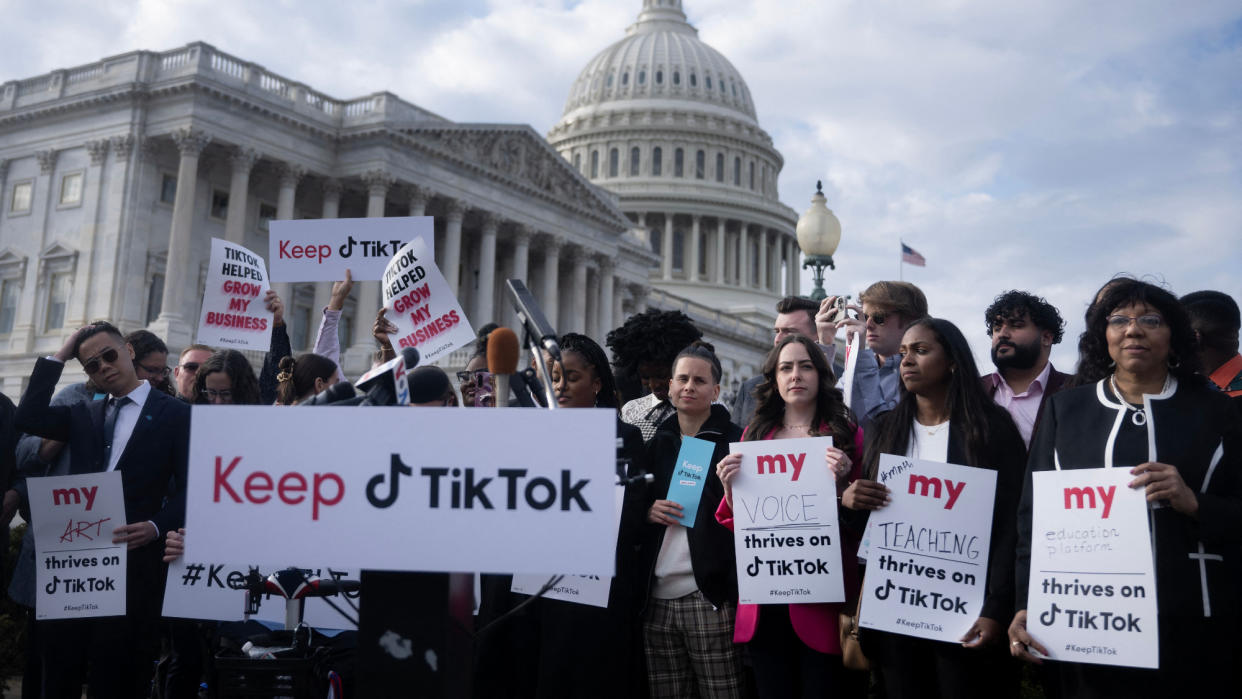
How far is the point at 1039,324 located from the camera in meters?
6.46

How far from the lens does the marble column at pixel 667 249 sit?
89375 millimetres

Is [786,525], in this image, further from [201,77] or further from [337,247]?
[201,77]

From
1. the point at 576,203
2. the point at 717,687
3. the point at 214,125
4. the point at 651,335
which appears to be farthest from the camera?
the point at 576,203

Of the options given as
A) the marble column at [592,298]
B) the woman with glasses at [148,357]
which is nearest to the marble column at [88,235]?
the marble column at [592,298]

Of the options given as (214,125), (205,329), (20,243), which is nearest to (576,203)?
(214,125)

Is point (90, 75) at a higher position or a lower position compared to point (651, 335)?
higher

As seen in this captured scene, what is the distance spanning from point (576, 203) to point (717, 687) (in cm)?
4684

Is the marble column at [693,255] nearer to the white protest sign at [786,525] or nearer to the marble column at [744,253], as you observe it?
the marble column at [744,253]

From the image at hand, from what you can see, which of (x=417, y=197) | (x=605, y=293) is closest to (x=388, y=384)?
(x=417, y=197)

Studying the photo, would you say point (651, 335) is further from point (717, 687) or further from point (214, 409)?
point (214, 409)

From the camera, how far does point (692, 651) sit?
554cm

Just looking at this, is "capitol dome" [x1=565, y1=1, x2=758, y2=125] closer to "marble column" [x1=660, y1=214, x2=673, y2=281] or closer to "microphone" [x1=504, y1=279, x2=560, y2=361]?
"marble column" [x1=660, y1=214, x2=673, y2=281]

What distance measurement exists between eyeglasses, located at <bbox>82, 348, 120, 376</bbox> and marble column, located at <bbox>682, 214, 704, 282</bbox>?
8298 cm

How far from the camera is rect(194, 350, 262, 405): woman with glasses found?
23.8ft
